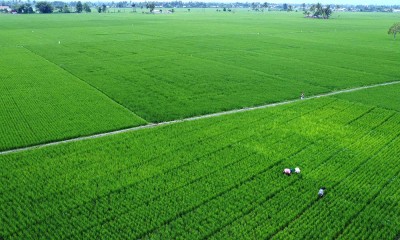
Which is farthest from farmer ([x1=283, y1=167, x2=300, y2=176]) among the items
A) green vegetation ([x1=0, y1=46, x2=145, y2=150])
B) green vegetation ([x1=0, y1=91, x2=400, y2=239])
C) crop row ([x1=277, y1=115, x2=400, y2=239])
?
green vegetation ([x1=0, y1=46, x2=145, y2=150])

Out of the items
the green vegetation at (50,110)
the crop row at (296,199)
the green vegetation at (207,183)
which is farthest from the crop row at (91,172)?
the crop row at (296,199)

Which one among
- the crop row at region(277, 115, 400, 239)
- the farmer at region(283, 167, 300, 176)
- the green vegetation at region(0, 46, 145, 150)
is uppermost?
the green vegetation at region(0, 46, 145, 150)

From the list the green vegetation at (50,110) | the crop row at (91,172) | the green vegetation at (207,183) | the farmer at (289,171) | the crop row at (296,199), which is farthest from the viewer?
Result: the green vegetation at (50,110)

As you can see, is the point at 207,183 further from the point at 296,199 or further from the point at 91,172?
the point at 91,172

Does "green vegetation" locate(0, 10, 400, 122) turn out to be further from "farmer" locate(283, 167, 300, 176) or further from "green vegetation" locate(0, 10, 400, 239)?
"farmer" locate(283, 167, 300, 176)

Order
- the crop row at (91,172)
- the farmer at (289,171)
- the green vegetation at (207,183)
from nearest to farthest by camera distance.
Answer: the green vegetation at (207,183) < the crop row at (91,172) < the farmer at (289,171)

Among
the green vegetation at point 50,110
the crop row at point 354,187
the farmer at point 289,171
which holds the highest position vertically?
the green vegetation at point 50,110

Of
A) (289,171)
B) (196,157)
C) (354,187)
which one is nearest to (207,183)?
(196,157)

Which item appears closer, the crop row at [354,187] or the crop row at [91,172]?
the crop row at [354,187]

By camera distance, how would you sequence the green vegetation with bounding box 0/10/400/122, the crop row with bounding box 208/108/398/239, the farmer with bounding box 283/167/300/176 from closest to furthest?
the crop row with bounding box 208/108/398/239, the farmer with bounding box 283/167/300/176, the green vegetation with bounding box 0/10/400/122

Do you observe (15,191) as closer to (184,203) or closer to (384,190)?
(184,203)

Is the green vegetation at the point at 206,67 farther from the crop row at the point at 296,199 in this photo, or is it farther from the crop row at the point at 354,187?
the crop row at the point at 354,187
